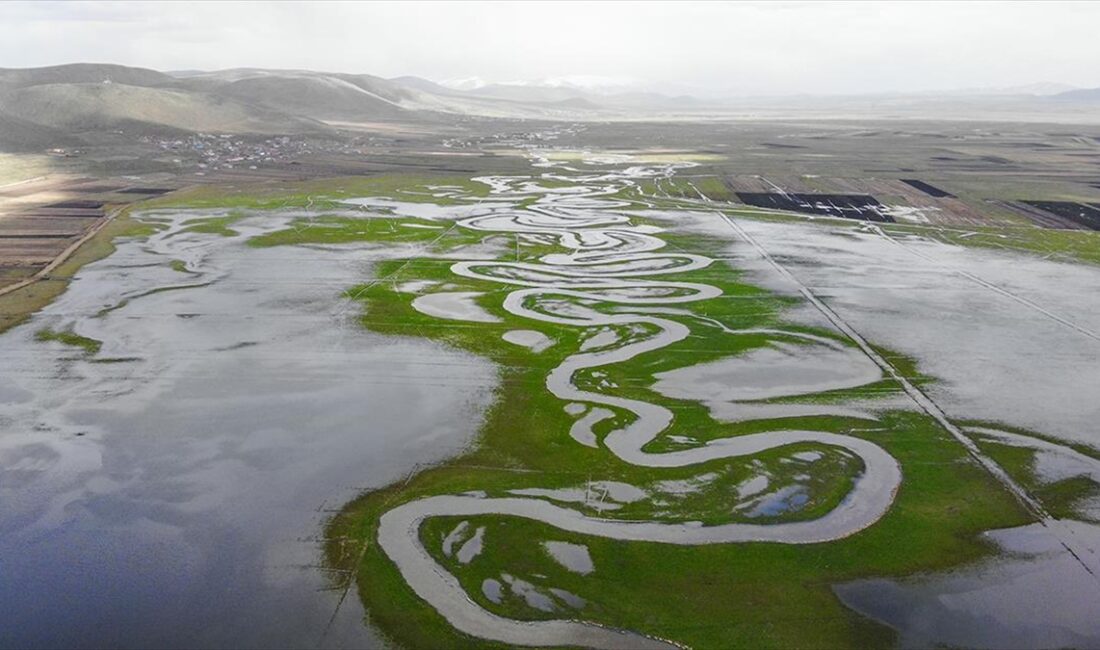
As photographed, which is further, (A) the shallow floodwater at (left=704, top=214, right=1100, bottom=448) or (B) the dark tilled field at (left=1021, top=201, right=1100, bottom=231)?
(B) the dark tilled field at (left=1021, top=201, right=1100, bottom=231)

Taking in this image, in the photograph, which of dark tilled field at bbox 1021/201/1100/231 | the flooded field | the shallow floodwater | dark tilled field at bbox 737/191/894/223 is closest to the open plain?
the flooded field

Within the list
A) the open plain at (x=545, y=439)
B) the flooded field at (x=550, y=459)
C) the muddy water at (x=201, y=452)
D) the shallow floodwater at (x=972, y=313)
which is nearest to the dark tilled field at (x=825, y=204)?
the shallow floodwater at (x=972, y=313)

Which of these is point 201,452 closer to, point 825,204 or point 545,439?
point 545,439

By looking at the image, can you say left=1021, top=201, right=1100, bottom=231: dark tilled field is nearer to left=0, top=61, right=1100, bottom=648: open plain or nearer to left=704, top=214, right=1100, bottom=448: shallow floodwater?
left=0, top=61, right=1100, bottom=648: open plain

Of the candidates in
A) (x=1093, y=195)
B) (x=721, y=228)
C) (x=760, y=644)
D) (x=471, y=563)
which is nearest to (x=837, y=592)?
(x=760, y=644)

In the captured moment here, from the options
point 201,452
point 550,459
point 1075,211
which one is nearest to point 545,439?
point 550,459

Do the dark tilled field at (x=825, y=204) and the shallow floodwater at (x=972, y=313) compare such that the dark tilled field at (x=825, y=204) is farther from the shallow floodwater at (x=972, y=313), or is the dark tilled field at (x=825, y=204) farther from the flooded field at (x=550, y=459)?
the flooded field at (x=550, y=459)

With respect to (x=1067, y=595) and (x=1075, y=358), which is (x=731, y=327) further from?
(x=1067, y=595)
